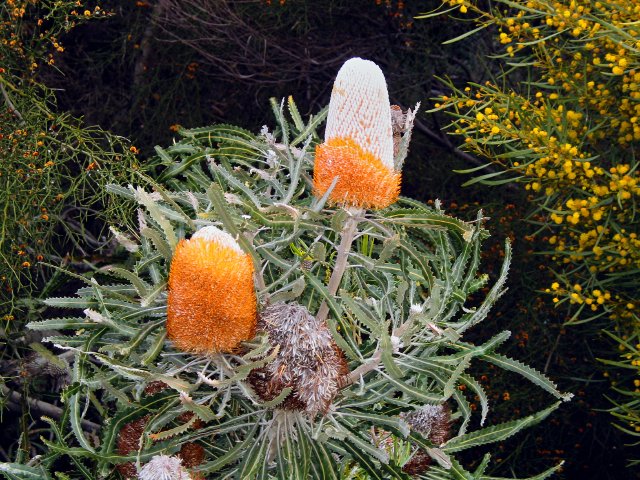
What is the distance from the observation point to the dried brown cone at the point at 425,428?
1.80m

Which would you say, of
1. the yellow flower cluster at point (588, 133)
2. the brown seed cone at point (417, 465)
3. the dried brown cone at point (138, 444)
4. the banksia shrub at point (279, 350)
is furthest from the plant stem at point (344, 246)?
the yellow flower cluster at point (588, 133)

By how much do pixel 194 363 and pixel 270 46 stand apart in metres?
2.55

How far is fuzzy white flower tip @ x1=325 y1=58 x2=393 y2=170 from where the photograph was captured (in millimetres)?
1452

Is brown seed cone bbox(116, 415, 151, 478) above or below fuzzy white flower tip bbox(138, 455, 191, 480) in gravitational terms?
below

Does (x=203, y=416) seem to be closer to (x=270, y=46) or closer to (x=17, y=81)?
(x=17, y=81)

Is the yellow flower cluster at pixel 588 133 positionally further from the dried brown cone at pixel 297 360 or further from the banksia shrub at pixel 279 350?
the dried brown cone at pixel 297 360

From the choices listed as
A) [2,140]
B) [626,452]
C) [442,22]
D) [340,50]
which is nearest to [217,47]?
[340,50]

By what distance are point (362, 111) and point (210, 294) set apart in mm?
371

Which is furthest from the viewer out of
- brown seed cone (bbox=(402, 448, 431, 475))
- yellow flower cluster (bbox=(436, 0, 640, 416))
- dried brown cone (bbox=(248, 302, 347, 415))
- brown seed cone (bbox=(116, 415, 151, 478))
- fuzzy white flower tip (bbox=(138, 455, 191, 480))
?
yellow flower cluster (bbox=(436, 0, 640, 416))

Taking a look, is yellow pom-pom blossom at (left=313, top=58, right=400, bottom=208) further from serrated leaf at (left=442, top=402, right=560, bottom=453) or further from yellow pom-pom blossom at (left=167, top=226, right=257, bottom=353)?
serrated leaf at (left=442, top=402, right=560, bottom=453)

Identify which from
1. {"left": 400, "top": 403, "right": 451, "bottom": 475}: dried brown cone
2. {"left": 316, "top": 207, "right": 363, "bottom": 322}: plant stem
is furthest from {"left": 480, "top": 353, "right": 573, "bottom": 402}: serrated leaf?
{"left": 316, "top": 207, "right": 363, "bottom": 322}: plant stem

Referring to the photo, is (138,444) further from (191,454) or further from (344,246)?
(344,246)

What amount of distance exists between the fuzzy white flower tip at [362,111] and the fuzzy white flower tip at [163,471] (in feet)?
1.76

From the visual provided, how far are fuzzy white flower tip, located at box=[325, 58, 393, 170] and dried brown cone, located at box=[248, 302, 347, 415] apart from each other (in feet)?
0.89
